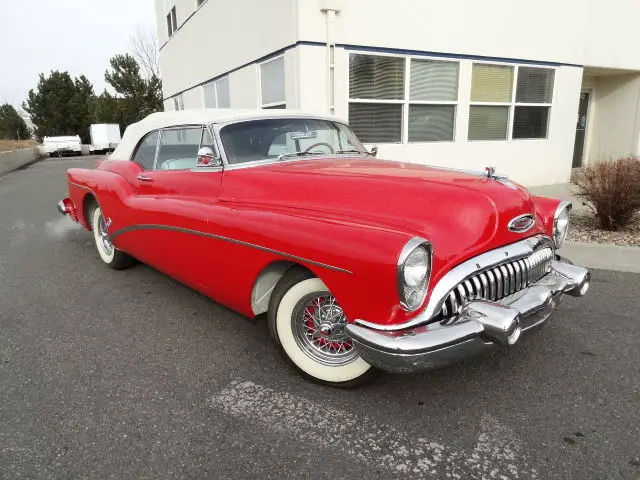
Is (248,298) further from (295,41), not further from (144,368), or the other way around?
(295,41)

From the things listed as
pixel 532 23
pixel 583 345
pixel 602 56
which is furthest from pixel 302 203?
pixel 602 56

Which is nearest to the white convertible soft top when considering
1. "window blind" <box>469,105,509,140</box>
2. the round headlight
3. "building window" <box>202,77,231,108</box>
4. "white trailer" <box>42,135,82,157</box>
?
the round headlight

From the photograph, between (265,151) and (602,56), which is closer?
(265,151)

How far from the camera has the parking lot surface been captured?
2061 mm

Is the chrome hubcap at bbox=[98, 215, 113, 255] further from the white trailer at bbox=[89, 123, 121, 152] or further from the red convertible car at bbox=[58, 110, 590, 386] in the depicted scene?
the white trailer at bbox=[89, 123, 121, 152]

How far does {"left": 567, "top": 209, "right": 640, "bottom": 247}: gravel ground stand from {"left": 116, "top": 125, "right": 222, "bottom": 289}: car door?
14.3 ft

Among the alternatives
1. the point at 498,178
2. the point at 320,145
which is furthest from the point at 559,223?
the point at 320,145

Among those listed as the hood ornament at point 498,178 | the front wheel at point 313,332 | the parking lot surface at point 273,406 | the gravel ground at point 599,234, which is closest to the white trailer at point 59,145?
the parking lot surface at point 273,406

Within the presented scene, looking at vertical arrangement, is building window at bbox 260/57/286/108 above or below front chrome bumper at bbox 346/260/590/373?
above

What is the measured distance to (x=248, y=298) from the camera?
9.43 feet

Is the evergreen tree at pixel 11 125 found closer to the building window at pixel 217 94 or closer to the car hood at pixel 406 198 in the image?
the building window at pixel 217 94

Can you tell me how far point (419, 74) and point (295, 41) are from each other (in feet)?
7.90

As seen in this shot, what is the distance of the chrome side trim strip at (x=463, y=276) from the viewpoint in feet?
7.13

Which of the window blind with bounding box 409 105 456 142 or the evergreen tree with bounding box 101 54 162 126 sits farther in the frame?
the evergreen tree with bounding box 101 54 162 126
